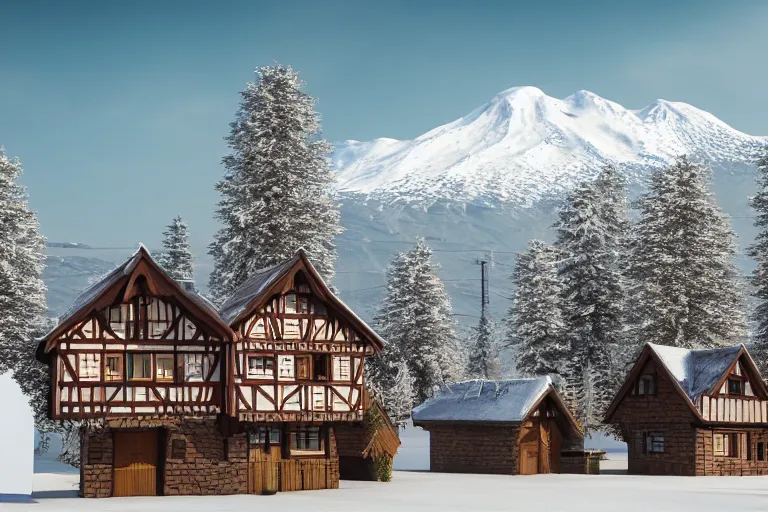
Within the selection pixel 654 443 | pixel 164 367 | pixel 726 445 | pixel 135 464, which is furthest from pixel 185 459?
pixel 726 445

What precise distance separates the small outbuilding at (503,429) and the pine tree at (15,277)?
19719 mm

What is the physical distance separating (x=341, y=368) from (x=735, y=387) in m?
22.6

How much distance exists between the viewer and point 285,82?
193 ft

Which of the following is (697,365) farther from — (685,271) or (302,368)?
(302,368)

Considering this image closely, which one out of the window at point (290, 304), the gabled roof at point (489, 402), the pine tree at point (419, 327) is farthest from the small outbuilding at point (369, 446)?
the pine tree at point (419, 327)

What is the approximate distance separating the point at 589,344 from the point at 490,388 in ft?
53.1

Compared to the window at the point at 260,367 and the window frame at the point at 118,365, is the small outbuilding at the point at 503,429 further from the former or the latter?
the window frame at the point at 118,365

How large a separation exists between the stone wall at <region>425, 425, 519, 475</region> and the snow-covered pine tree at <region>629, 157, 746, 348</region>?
49.0ft

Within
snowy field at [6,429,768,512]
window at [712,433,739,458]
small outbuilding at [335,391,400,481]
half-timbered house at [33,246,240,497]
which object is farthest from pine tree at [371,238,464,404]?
half-timbered house at [33,246,240,497]

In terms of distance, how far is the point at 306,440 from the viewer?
45.2m

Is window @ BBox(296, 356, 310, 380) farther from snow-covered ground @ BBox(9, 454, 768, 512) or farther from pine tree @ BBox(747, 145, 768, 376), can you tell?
pine tree @ BBox(747, 145, 768, 376)

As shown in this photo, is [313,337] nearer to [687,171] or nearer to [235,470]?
[235,470]

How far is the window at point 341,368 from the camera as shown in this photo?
147ft

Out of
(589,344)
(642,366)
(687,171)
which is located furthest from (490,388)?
(687,171)
